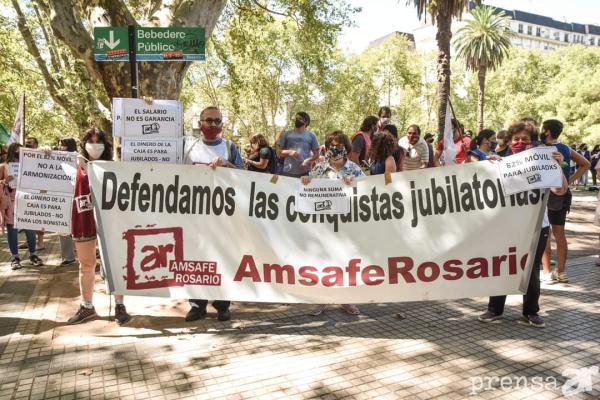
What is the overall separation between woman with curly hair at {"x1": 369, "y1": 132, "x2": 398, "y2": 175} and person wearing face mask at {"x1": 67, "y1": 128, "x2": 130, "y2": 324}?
2.77 meters

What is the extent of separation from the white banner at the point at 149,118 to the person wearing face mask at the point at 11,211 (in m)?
3.33

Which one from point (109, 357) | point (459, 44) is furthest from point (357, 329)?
point (459, 44)

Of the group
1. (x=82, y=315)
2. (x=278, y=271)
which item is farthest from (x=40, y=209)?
(x=278, y=271)

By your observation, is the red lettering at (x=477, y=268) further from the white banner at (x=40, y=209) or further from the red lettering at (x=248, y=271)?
the white banner at (x=40, y=209)

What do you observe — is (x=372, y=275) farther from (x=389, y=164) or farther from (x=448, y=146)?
(x=448, y=146)

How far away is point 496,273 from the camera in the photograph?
4.22 metres

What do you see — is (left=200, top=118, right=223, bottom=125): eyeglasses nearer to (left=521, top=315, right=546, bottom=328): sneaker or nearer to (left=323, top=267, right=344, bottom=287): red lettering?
(left=323, top=267, right=344, bottom=287): red lettering

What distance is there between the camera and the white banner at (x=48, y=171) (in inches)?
191

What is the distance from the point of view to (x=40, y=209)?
191 inches

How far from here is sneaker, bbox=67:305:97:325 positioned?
466 centimetres

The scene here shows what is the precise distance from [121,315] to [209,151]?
1.88 m

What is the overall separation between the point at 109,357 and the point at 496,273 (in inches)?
136

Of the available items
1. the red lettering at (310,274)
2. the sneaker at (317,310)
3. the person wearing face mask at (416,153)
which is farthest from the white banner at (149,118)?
the person wearing face mask at (416,153)

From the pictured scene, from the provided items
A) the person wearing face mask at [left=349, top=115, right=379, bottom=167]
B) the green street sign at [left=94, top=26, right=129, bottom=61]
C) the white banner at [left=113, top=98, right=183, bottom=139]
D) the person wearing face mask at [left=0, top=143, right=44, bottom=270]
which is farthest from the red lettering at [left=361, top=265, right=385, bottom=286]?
the person wearing face mask at [left=0, top=143, right=44, bottom=270]
